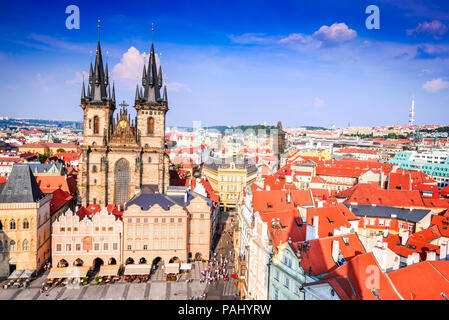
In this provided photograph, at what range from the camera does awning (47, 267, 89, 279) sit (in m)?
45.8

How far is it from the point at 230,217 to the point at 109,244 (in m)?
35.3

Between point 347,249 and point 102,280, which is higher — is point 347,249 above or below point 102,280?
above

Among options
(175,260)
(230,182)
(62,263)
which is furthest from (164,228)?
(230,182)

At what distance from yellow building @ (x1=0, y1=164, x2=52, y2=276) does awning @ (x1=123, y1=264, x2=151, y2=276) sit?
1260 centimetres

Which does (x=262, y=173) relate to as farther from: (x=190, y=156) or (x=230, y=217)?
(x=190, y=156)

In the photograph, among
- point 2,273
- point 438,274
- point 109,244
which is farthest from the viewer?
point 109,244

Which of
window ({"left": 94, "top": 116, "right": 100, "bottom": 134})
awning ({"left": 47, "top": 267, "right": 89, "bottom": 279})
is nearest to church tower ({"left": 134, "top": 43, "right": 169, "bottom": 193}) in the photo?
window ({"left": 94, "top": 116, "right": 100, "bottom": 134})

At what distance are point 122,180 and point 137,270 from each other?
90.2 ft

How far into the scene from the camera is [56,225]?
48906 mm

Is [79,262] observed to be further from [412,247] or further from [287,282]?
[412,247]

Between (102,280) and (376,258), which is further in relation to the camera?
(102,280)

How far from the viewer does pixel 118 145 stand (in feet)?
233
